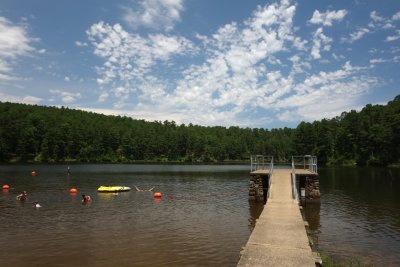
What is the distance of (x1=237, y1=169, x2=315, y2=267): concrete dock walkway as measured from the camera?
1341 cm

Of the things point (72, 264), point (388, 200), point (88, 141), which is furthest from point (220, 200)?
point (88, 141)

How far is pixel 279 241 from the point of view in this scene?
Result: 15.9m

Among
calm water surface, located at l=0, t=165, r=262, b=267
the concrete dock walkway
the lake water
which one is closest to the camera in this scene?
the concrete dock walkway

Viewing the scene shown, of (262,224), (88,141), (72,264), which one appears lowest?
(72,264)

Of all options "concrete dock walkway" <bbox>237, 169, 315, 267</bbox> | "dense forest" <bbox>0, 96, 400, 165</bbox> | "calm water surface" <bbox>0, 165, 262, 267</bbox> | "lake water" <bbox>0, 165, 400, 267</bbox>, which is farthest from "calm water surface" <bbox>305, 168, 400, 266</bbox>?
"dense forest" <bbox>0, 96, 400, 165</bbox>

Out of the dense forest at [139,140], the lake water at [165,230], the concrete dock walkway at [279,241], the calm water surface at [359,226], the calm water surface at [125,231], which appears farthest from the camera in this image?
the dense forest at [139,140]

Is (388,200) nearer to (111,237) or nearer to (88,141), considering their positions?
(111,237)

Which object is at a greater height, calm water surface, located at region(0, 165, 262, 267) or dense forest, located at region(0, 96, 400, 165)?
dense forest, located at region(0, 96, 400, 165)

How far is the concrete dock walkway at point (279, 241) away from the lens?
13406mm

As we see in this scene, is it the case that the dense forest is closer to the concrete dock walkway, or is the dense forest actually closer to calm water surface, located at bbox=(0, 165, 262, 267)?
calm water surface, located at bbox=(0, 165, 262, 267)

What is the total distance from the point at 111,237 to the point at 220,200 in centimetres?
1940

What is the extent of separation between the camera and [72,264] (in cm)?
1773

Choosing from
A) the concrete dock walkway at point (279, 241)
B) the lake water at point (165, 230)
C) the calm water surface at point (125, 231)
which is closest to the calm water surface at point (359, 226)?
the lake water at point (165, 230)

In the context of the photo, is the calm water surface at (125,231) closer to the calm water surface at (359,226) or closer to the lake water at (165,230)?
the lake water at (165,230)
